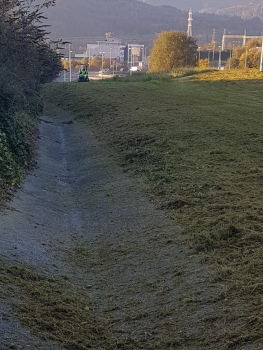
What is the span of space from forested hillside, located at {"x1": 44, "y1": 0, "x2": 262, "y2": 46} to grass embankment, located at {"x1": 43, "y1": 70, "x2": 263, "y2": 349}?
105 m

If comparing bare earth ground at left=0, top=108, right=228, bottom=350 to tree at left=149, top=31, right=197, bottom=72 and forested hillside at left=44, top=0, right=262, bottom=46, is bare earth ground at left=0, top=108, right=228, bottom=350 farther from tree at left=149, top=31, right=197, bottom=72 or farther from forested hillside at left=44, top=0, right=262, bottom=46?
forested hillside at left=44, top=0, right=262, bottom=46

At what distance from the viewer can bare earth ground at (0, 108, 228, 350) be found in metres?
6.91

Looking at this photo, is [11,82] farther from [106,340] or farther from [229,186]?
[106,340]

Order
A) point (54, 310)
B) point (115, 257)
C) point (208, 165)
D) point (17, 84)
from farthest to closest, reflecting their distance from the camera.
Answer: point (17, 84) < point (208, 165) < point (115, 257) < point (54, 310)

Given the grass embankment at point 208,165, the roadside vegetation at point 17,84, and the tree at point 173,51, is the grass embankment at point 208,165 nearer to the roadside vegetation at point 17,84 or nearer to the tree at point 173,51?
the roadside vegetation at point 17,84

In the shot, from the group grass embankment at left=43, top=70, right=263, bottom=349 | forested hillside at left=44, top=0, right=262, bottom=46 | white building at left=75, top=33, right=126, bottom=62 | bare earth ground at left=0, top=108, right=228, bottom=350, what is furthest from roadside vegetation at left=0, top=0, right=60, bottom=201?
forested hillside at left=44, top=0, right=262, bottom=46

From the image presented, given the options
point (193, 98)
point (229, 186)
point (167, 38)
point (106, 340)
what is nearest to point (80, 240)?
point (229, 186)

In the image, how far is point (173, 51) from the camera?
7356 cm

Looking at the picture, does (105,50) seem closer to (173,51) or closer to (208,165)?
(173,51)

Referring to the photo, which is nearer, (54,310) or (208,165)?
(54,310)

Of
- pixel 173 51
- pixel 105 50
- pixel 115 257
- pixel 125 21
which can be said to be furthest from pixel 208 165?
pixel 125 21

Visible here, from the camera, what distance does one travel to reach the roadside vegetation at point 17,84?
50.2 feet

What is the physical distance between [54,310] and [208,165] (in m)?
8.38

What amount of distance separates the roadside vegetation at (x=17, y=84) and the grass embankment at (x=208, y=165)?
2941mm
